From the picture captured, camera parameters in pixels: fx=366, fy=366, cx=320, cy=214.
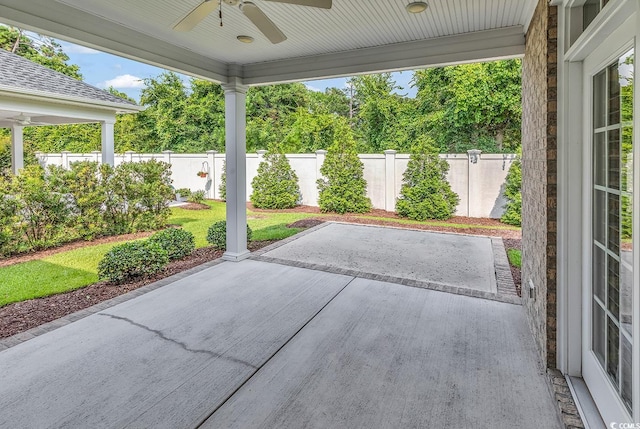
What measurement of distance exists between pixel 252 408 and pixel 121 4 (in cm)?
356

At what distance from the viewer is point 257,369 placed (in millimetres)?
2693

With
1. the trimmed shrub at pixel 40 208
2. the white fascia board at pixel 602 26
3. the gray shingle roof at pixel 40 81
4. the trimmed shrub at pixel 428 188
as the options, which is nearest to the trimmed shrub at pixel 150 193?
the trimmed shrub at pixel 40 208

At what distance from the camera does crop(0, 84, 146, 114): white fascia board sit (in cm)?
626

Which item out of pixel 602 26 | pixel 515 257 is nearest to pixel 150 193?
pixel 515 257

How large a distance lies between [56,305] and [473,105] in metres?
12.7

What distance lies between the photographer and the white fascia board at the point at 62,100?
20.5 ft

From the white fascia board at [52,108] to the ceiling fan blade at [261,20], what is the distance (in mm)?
5676

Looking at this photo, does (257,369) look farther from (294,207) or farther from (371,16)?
(294,207)

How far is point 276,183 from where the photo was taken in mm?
11297

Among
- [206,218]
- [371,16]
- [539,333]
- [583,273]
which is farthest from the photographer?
[206,218]

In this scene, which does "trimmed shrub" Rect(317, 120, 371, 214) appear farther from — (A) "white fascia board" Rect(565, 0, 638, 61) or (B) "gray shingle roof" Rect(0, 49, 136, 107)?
(A) "white fascia board" Rect(565, 0, 638, 61)

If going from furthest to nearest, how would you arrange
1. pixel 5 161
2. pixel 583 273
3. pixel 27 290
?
pixel 5 161 < pixel 27 290 < pixel 583 273

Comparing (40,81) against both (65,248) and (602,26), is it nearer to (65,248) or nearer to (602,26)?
(65,248)

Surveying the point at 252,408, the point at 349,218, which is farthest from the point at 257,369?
the point at 349,218
